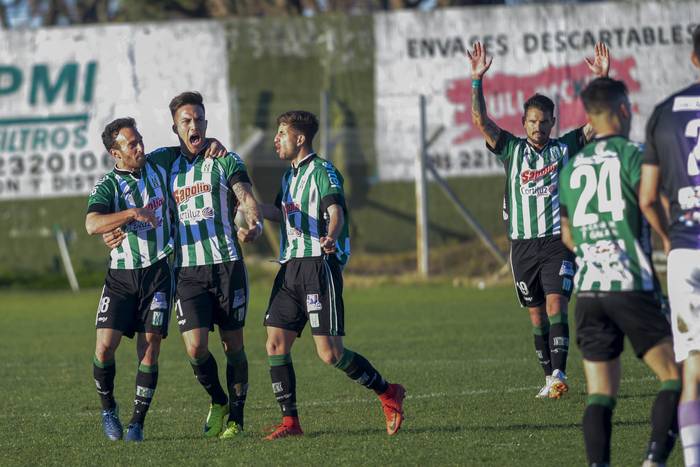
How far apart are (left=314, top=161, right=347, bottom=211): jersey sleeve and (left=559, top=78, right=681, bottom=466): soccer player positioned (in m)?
2.25

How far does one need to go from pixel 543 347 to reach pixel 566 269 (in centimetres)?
68

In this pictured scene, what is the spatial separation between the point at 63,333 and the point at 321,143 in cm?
891

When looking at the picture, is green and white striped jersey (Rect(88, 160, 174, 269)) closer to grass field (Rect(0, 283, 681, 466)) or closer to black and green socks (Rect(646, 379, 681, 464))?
grass field (Rect(0, 283, 681, 466))

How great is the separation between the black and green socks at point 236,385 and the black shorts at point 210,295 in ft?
0.89

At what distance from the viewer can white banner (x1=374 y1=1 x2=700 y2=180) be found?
24188 mm

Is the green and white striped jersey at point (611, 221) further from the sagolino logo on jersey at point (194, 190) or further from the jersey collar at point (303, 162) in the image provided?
the sagolino logo on jersey at point (194, 190)

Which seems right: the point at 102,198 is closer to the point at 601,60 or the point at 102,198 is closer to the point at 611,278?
the point at 601,60

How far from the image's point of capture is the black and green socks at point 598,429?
612 cm

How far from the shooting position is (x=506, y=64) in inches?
961

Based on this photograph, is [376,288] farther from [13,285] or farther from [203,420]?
[203,420]

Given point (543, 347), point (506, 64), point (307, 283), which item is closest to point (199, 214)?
point (307, 283)

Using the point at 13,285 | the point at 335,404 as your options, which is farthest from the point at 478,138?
the point at 335,404

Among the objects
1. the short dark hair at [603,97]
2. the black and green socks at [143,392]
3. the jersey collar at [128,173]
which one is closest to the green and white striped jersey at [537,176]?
the jersey collar at [128,173]

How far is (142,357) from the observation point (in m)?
8.59
